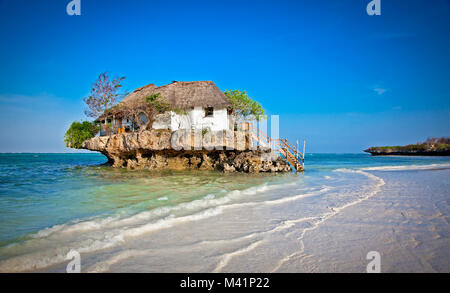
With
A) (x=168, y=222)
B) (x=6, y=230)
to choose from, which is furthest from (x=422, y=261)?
(x=6, y=230)

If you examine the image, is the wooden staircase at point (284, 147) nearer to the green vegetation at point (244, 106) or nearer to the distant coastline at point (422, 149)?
the green vegetation at point (244, 106)

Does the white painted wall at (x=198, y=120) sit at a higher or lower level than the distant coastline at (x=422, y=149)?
higher

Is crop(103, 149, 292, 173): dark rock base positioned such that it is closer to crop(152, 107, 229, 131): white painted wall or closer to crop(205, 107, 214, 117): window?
crop(152, 107, 229, 131): white painted wall

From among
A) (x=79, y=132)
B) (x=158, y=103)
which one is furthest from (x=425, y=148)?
(x=79, y=132)

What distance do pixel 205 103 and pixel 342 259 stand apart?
1738cm

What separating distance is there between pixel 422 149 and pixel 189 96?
7088 centimetres

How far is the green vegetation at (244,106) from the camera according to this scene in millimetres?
21234

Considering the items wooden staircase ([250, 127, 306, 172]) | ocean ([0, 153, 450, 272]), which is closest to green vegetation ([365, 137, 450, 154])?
wooden staircase ([250, 127, 306, 172])

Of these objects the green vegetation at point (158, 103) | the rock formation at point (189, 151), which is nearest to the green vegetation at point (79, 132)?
the rock formation at point (189, 151)

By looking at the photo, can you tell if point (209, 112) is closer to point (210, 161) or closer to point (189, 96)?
point (189, 96)

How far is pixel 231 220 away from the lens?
5.16 metres

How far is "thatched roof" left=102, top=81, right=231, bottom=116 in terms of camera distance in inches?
762

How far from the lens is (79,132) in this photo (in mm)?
23109
